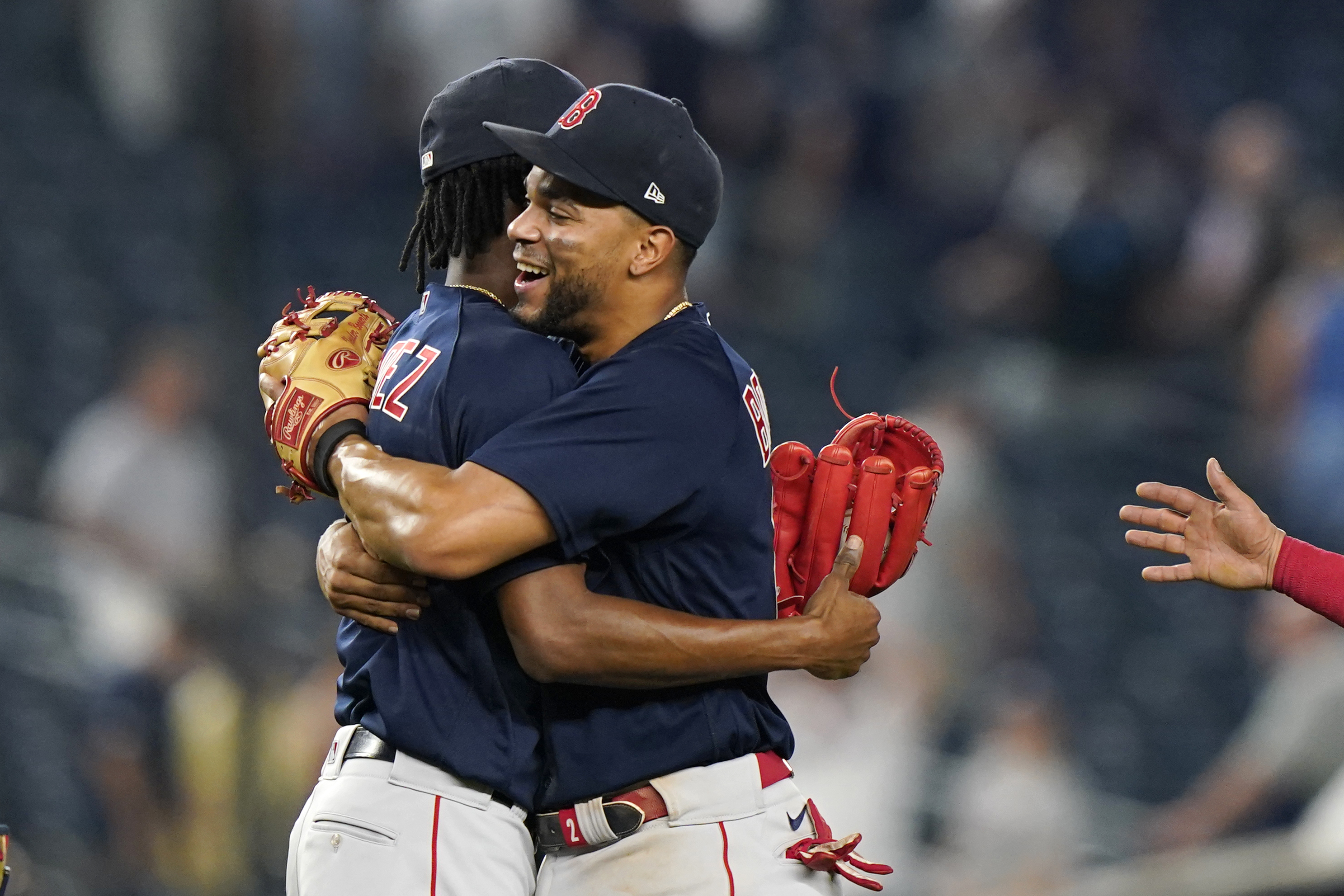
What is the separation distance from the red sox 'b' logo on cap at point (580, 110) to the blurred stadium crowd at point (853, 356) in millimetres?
4109

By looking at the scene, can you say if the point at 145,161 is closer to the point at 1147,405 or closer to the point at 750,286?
the point at 750,286

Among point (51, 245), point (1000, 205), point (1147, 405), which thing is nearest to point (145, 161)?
point (51, 245)

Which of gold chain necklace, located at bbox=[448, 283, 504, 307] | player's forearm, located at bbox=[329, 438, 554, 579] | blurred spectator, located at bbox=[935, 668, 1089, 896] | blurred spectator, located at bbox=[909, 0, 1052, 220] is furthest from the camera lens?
blurred spectator, located at bbox=[909, 0, 1052, 220]

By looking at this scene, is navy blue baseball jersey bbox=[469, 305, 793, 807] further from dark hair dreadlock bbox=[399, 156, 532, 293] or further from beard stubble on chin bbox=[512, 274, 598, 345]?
dark hair dreadlock bbox=[399, 156, 532, 293]

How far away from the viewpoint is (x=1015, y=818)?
615 cm

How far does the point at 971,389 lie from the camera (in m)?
7.52

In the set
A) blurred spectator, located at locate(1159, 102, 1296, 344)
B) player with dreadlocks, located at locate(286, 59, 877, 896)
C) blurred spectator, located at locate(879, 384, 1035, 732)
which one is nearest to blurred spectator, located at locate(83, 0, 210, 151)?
blurred spectator, located at locate(879, 384, 1035, 732)

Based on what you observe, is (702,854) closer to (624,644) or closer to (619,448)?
(624,644)

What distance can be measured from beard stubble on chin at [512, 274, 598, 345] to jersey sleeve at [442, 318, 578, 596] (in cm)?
5

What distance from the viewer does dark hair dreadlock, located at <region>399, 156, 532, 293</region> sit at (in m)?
2.49

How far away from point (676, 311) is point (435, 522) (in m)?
0.53

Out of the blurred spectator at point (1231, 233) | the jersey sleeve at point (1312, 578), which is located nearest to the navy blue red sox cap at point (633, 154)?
the jersey sleeve at point (1312, 578)

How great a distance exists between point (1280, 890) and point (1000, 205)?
371cm

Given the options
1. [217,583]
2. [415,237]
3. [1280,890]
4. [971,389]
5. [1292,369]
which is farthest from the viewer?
[971,389]
